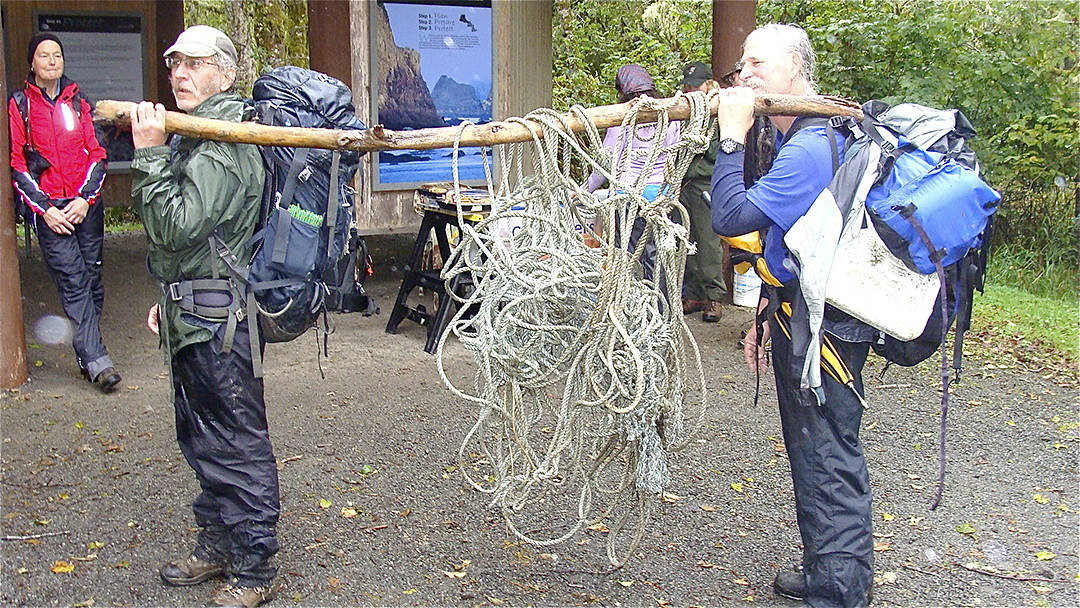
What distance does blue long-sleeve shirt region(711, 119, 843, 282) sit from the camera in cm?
340

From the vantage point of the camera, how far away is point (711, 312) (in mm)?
8312

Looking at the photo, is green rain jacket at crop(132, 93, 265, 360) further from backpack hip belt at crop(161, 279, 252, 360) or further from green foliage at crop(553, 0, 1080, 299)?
green foliage at crop(553, 0, 1080, 299)

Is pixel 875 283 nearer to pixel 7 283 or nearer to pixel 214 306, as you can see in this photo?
pixel 214 306

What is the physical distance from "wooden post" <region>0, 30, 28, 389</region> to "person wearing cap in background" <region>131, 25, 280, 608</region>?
Result: 9.09 ft

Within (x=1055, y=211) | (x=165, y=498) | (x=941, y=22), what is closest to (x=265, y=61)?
(x=941, y=22)

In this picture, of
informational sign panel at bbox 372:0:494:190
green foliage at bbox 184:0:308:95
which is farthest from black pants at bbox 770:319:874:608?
green foliage at bbox 184:0:308:95

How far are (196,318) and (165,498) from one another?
4.83 ft

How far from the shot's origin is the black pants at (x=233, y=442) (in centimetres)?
369

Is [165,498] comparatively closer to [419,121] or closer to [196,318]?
[196,318]

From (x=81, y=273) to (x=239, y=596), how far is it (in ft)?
10.9

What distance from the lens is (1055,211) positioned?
10.9 m

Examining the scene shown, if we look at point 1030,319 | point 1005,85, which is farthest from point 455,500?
point 1005,85

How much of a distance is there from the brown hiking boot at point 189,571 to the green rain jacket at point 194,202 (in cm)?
81

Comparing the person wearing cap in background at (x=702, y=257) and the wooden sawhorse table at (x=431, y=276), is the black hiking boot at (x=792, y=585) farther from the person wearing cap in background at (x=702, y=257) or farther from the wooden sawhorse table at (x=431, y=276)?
the person wearing cap in background at (x=702, y=257)
